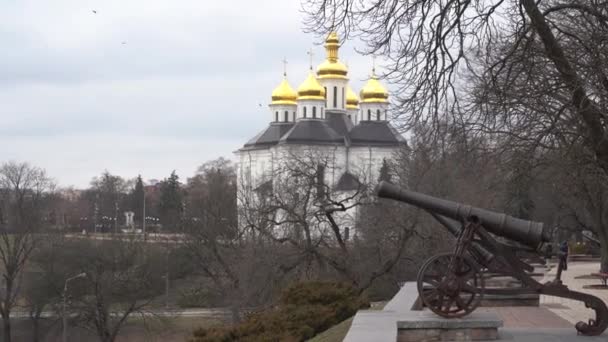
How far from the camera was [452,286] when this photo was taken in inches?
461

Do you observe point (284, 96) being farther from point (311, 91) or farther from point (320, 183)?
point (320, 183)

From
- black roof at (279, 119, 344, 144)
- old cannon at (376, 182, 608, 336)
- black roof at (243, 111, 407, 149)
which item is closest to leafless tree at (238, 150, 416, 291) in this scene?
old cannon at (376, 182, 608, 336)

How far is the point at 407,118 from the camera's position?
15227mm

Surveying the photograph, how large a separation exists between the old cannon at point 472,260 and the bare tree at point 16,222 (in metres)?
34.4

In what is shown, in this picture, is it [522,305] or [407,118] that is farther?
[522,305]

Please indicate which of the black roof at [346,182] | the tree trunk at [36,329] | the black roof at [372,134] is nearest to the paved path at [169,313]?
the tree trunk at [36,329]

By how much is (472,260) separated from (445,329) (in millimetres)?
921

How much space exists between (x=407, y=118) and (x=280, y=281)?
49.0 ft

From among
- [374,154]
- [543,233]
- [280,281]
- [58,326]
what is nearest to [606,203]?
[280,281]

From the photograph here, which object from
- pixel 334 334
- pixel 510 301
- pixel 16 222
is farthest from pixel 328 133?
pixel 334 334

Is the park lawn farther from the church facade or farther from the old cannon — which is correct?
the church facade

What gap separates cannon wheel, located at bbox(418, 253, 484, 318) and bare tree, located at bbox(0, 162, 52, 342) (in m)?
34.4

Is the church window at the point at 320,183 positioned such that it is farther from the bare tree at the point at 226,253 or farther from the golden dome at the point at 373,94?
the golden dome at the point at 373,94

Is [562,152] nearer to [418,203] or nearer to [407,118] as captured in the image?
[407,118]
